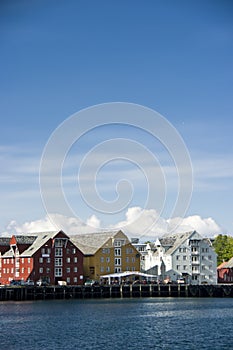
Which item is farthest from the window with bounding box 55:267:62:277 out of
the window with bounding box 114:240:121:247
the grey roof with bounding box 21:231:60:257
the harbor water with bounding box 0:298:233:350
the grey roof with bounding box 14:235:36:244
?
the harbor water with bounding box 0:298:233:350

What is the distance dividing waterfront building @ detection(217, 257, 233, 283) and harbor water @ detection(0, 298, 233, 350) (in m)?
63.0

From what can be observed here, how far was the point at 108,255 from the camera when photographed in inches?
5138

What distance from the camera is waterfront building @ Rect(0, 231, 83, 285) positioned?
4754 inches

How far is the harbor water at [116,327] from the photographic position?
168 feet

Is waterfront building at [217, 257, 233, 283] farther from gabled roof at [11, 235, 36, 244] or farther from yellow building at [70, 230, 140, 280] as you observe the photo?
gabled roof at [11, 235, 36, 244]

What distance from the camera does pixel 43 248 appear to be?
12150 cm

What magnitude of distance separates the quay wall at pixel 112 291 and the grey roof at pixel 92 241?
57.4ft

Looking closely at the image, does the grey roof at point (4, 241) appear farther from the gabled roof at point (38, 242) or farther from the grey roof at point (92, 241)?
the grey roof at point (92, 241)

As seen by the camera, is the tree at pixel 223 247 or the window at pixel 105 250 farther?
the tree at pixel 223 247

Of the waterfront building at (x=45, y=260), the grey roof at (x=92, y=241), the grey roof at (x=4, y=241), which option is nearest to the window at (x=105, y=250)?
the grey roof at (x=92, y=241)

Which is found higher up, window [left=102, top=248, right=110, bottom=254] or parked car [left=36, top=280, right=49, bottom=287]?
window [left=102, top=248, right=110, bottom=254]

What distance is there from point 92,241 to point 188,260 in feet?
66.6

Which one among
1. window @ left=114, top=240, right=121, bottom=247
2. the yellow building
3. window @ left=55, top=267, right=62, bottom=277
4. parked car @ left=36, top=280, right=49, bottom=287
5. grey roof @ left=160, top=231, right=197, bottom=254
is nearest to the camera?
parked car @ left=36, top=280, right=49, bottom=287

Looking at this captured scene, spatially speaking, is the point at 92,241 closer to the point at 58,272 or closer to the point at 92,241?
the point at 92,241
